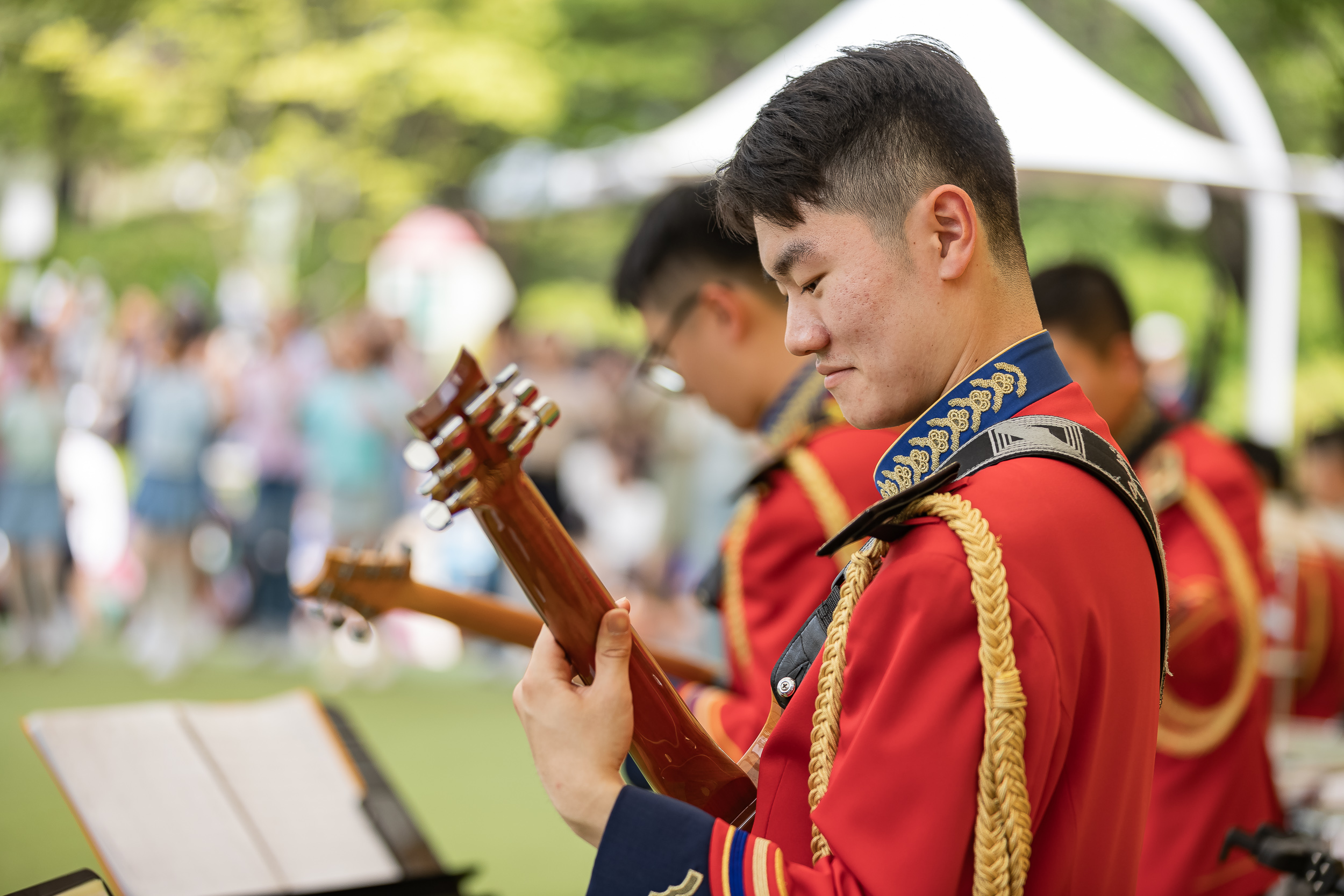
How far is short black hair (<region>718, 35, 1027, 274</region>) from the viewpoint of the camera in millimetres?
1242

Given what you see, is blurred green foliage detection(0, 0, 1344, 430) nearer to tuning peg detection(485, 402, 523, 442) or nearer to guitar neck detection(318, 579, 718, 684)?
guitar neck detection(318, 579, 718, 684)

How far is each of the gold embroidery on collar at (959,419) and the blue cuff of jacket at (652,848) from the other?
0.37m

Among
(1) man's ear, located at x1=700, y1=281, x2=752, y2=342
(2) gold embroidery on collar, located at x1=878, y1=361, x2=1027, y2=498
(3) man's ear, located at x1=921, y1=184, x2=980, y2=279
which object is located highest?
(1) man's ear, located at x1=700, y1=281, x2=752, y2=342

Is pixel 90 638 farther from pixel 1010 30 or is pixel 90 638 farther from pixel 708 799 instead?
pixel 708 799

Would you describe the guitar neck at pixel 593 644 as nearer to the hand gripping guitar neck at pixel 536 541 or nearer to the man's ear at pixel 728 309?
the hand gripping guitar neck at pixel 536 541

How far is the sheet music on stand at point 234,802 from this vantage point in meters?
1.93

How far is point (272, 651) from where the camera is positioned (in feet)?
25.1

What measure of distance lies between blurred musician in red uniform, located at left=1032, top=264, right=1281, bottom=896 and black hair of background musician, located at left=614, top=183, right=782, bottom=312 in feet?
2.99

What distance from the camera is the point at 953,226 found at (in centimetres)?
124

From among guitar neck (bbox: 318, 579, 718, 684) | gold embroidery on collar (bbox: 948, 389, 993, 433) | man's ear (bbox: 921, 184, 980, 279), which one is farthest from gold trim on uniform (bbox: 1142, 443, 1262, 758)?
man's ear (bbox: 921, 184, 980, 279)

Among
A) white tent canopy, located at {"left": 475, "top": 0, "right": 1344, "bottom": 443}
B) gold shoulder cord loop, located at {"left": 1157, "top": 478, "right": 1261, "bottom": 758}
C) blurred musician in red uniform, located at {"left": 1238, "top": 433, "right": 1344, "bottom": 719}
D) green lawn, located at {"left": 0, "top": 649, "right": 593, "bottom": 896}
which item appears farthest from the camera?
white tent canopy, located at {"left": 475, "top": 0, "right": 1344, "bottom": 443}

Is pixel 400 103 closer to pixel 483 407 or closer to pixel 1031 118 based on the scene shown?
pixel 1031 118

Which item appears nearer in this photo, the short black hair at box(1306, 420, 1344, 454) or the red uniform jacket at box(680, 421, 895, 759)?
the red uniform jacket at box(680, 421, 895, 759)

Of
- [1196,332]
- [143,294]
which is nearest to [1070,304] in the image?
[143,294]
